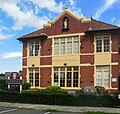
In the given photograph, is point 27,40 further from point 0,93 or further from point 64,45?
point 0,93

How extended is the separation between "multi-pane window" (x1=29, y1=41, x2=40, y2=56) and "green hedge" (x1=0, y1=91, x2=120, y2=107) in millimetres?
10741

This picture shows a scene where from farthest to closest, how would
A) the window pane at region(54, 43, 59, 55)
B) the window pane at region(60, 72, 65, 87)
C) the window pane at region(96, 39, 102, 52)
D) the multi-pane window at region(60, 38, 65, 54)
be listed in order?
the window pane at region(54, 43, 59, 55)
the multi-pane window at region(60, 38, 65, 54)
the window pane at region(60, 72, 65, 87)
the window pane at region(96, 39, 102, 52)

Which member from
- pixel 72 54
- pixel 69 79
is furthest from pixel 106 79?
pixel 72 54

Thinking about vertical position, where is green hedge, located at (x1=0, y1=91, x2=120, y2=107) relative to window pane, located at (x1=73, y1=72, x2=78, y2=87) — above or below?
below

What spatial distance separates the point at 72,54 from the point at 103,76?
474 cm

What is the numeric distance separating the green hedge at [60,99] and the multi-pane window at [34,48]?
35.2 ft

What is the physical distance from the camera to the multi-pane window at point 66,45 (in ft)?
115

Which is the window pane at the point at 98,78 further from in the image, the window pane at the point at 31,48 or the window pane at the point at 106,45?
the window pane at the point at 31,48

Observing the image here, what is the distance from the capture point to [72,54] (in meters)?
35.0

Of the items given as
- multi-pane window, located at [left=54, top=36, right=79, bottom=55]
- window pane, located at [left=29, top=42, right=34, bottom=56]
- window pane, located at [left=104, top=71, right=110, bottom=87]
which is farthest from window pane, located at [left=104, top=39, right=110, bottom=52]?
window pane, located at [left=29, top=42, right=34, bottom=56]

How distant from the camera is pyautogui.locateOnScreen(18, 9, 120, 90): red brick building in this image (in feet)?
107

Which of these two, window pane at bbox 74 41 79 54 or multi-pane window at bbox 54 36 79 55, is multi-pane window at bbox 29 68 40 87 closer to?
multi-pane window at bbox 54 36 79 55

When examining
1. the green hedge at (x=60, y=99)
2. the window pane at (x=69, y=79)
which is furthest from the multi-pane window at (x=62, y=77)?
the green hedge at (x=60, y=99)

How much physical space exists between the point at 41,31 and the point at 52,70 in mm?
5630
